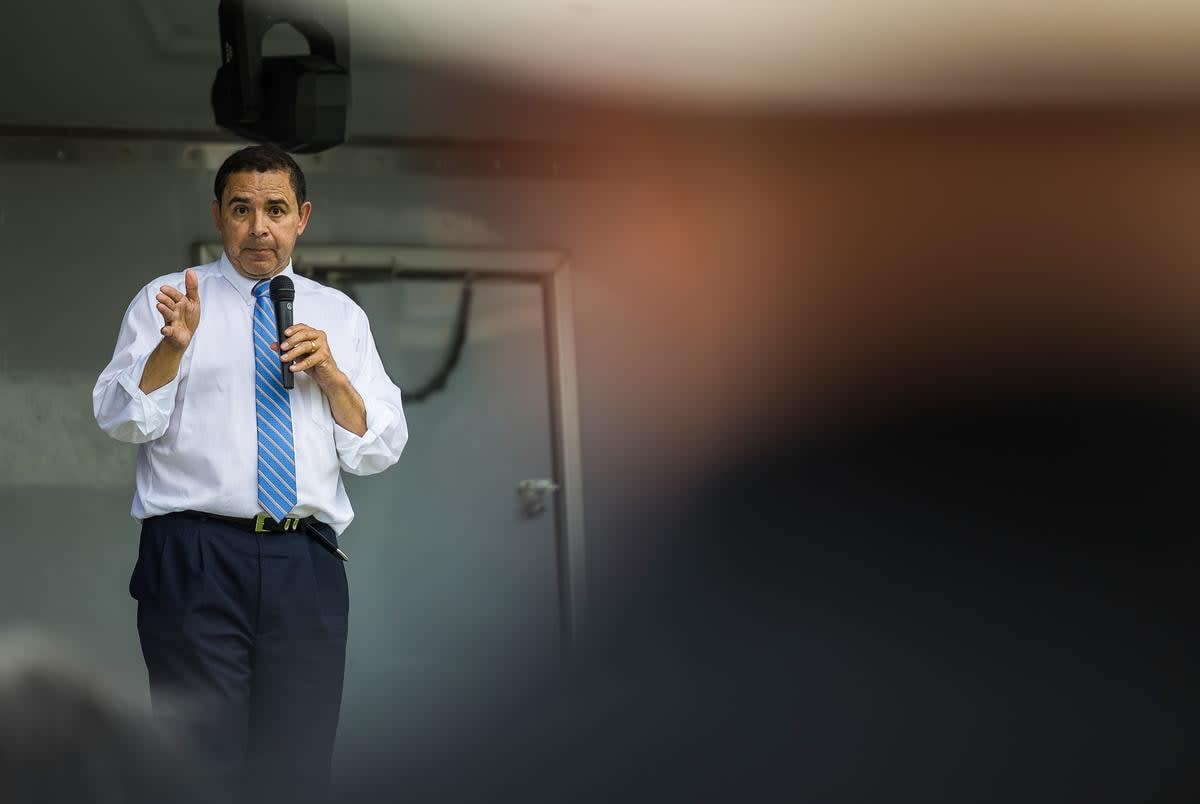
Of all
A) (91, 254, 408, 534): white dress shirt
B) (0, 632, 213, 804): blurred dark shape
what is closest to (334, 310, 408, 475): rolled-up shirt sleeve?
(91, 254, 408, 534): white dress shirt

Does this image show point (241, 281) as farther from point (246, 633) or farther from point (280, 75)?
point (246, 633)

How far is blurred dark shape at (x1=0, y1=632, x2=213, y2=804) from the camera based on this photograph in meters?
0.41

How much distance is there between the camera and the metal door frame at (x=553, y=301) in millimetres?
3021

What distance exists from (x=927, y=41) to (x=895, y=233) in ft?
0.90

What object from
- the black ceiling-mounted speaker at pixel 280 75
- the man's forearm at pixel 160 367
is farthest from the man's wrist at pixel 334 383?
the black ceiling-mounted speaker at pixel 280 75

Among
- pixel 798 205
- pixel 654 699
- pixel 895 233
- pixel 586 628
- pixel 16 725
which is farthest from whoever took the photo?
pixel 798 205

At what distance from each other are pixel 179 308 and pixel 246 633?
1.16ft

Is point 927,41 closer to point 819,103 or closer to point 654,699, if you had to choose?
point 819,103

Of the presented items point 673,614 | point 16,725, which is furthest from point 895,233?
point 16,725

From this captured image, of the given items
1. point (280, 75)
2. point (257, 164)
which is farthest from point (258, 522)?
point (280, 75)

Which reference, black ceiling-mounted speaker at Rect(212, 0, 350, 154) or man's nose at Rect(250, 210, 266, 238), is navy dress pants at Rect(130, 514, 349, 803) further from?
black ceiling-mounted speaker at Rect(212, 0, 350, 154)

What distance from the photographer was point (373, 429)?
1429 millimetres

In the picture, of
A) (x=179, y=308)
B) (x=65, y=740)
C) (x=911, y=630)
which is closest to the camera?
(x=65, y=740)

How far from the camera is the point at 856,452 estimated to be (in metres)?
0.89
